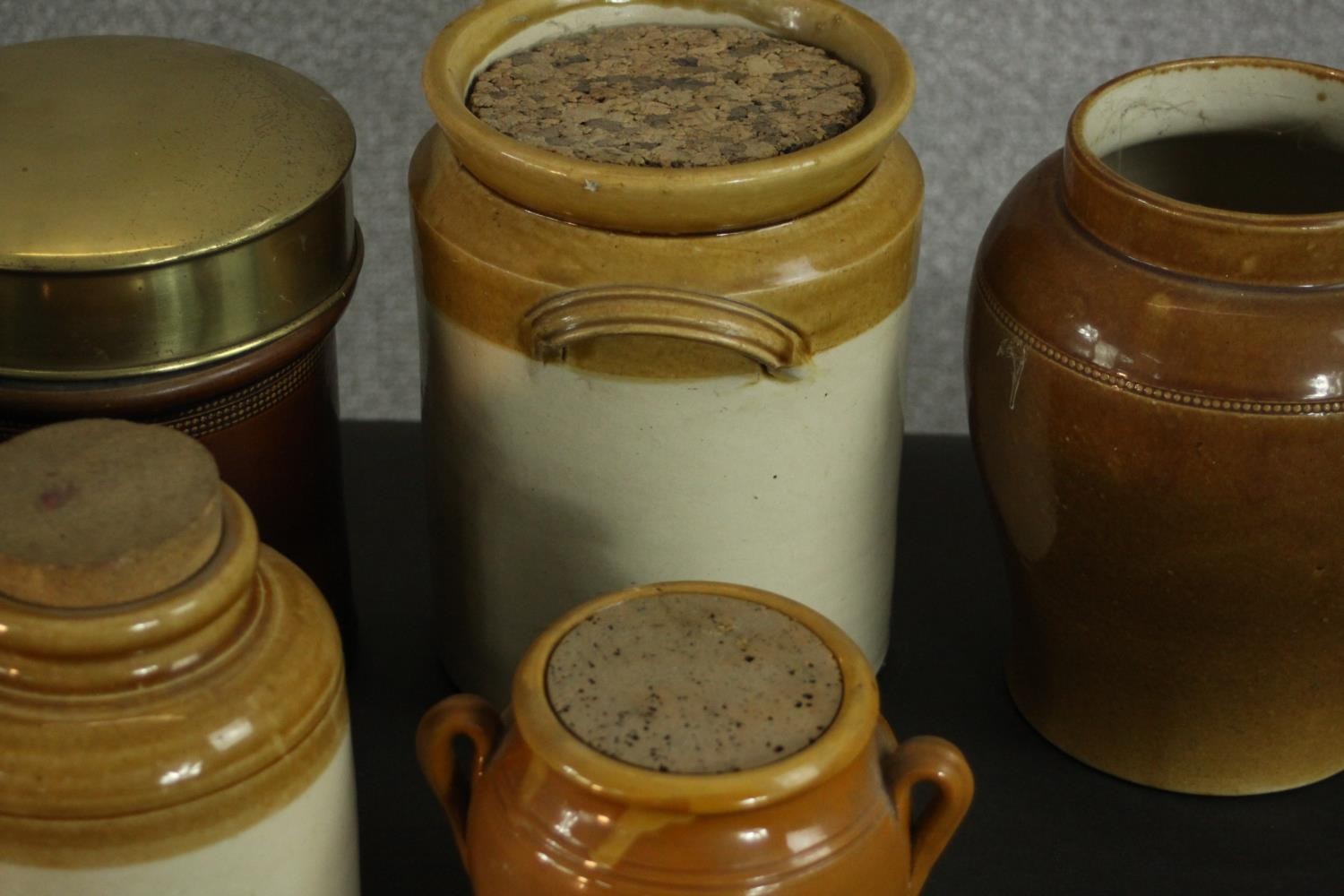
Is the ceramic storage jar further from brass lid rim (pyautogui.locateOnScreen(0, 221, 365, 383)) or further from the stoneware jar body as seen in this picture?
the stoneware jar body

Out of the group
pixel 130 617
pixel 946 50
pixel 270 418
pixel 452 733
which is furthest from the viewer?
pixel 946 50

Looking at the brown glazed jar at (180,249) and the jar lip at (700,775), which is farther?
the brown glazed jar at (180,249)

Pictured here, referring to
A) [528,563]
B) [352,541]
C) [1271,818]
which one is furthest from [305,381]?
[1271,818]

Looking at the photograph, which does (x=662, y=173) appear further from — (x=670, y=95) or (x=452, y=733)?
(x=452, y=733)

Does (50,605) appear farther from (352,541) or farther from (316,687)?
(352,541)

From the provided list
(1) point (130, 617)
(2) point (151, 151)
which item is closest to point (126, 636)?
(1) point (130, 617)

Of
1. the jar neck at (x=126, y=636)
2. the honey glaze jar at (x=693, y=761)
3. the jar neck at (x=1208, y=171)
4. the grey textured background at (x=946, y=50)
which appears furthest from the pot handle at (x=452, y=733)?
the grey textured background at (x=946, y=50)

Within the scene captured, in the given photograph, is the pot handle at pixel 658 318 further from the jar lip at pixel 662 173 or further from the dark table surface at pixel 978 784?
the dark table surface at pixel 978 784
